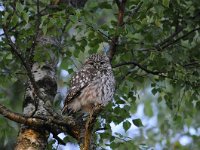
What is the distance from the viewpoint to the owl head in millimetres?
4734

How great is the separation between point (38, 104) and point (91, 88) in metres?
0.70

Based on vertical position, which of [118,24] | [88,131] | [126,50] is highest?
[118,24]

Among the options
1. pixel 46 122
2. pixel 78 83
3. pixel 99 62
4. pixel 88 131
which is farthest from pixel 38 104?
pixel 99 62

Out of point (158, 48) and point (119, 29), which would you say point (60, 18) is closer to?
point (119, 29)

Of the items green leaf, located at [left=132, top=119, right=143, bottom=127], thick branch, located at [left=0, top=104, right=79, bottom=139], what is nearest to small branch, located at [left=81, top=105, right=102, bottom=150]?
thick branch, located at [left=0, top=104, right=79, bottom=139]

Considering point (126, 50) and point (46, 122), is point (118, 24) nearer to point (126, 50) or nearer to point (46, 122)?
point (126, 50)

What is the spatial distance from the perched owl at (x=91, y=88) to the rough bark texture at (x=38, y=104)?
0.18 m

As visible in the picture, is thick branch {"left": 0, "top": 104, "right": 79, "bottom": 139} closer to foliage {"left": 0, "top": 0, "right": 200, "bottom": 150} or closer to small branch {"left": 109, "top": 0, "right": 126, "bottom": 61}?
foliage {"left": 0, "top": 0, "right": 200, "bottom": 150}

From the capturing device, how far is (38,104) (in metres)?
4.08

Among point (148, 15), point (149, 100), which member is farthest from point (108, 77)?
point (149, 100)

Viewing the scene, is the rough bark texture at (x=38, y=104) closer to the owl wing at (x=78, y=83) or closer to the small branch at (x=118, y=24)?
the owl wing at (x=78, y=83)

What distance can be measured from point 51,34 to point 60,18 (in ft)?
2.28

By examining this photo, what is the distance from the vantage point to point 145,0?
409 cm

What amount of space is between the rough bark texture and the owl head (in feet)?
1.12
